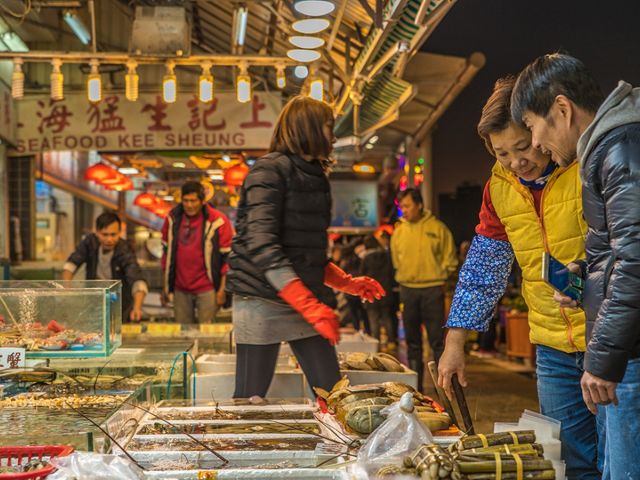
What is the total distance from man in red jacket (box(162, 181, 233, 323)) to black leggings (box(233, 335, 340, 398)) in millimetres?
3965

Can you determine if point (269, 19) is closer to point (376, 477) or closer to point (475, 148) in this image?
point (475, 148)

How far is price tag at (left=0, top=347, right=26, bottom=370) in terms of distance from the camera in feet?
13.0

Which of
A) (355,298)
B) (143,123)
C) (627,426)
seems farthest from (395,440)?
(355,298)

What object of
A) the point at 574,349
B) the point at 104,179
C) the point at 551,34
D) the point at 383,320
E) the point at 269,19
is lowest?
the point at 383,320

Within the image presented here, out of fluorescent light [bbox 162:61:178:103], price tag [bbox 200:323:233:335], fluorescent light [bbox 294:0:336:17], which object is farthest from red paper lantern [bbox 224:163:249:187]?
fluorescent light [bbox 294:0:336:17]

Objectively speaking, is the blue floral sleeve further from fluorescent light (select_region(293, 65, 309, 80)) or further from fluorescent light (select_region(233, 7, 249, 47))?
fluorescent light (select_region(293, 65, 309, 80))

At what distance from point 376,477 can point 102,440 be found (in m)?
1.02

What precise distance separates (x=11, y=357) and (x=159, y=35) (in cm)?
580

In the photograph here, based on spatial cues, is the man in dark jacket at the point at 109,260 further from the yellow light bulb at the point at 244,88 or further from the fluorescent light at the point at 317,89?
the fluorescent light at the point at 317,89

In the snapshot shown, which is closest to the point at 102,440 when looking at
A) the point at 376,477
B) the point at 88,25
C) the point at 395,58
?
the point at 376,477

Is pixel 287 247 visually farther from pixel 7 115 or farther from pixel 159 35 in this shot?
pixel 7 115

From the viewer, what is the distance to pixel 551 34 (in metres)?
8.28

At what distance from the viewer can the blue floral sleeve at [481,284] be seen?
11.3 ft

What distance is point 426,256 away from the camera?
29.9 feet
